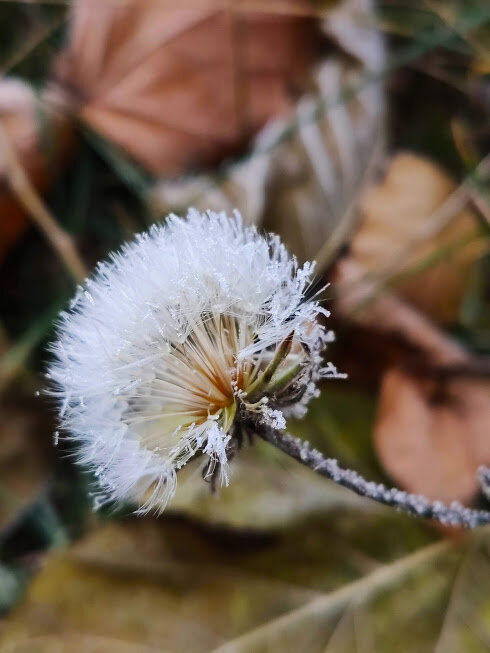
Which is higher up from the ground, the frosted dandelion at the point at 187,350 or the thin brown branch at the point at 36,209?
the thin brown branch at the point at 36,209

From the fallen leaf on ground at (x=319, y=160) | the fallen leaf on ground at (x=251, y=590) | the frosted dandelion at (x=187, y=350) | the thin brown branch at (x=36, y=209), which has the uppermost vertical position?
the thin brown branch at (x=36, y=209)

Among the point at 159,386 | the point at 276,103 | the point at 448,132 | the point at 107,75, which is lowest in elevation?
the point at 159,386

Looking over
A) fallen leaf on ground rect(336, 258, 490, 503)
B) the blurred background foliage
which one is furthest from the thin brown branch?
fallen leaf on ground rect(336, 258, 490, 503)

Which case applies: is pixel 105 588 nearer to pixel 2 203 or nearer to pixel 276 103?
pixel 2 203

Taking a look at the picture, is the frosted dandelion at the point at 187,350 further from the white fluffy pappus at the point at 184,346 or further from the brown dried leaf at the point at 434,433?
the brown dried leaf at the point at 434,433

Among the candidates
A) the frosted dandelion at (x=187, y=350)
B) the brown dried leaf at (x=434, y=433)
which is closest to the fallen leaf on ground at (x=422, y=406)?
the brown dried leaf at (x=434, y=433)

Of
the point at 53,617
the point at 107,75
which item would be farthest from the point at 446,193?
the point at 53,617

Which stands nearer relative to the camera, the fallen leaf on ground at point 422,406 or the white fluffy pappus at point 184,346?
the white fluffy pappus at point 184,346
